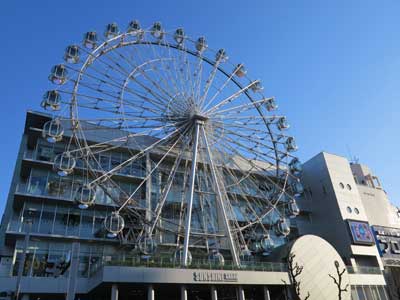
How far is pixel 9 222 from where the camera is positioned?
30125 millimetres

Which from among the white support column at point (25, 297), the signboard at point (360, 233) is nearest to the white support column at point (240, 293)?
the white support column at point (25, 297)

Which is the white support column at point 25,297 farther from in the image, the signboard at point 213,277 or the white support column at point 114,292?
the signboard at point 213,277

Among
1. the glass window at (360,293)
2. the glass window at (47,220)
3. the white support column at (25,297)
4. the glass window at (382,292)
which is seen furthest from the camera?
the glass window at (382,292)

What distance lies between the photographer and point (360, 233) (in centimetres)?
4425

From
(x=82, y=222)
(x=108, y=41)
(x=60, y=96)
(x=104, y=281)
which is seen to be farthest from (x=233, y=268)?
(x=108, y=41)

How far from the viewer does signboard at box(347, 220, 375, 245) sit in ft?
142

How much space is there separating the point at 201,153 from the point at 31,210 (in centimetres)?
1543

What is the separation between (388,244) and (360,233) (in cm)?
556

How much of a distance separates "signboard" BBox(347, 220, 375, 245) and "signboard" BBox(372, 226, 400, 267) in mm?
2110

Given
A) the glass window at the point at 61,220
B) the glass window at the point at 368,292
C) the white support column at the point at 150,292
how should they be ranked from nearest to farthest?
the white support column at the point at 150,292, the glass window at the point at 61,220, the glass window at the point at 368,292

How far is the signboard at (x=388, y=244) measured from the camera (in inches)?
1788

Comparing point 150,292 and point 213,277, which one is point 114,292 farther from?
point 213,277

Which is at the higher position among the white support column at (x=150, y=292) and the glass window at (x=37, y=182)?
the glass window at (x=37, y=182)

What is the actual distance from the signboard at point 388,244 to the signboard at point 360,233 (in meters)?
2.11
